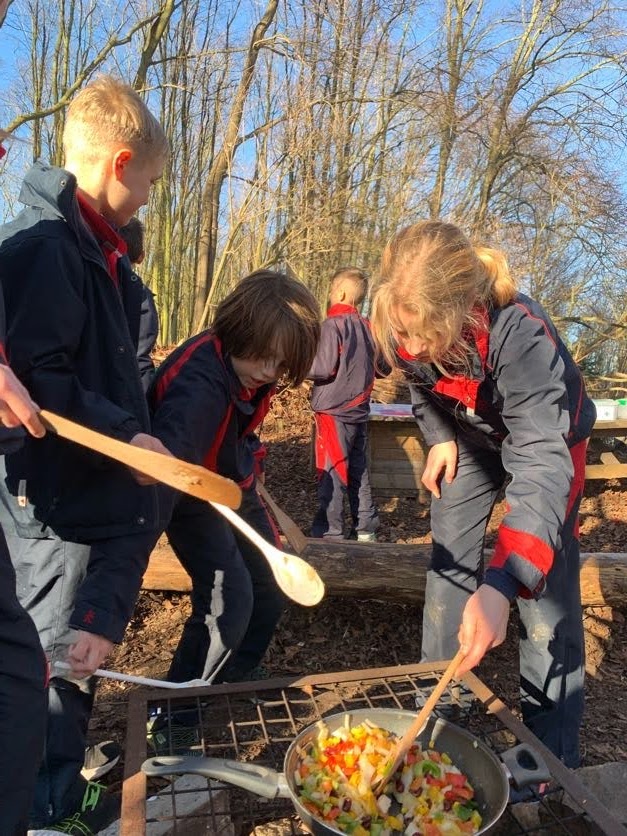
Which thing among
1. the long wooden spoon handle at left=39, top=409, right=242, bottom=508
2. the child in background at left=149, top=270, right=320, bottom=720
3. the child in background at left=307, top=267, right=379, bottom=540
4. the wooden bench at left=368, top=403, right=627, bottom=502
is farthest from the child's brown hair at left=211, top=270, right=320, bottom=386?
the wooden bench at left=368, top=403, right=627, bottom=502

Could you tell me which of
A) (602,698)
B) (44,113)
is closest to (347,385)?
(602,698)

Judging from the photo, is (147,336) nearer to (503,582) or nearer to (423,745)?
(503,582)

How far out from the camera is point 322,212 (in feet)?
29.0

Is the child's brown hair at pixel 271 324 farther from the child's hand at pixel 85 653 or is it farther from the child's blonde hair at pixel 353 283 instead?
the child's blonde hair at pixel 353 283

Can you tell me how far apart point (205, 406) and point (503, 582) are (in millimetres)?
990

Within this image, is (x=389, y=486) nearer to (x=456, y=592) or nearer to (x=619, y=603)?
(x=619, y=603)

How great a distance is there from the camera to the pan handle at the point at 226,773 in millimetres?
1355

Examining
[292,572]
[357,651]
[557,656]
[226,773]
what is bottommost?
[357,651]

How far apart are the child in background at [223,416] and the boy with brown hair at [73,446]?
0.75 feet

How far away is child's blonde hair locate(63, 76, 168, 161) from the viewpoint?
195 centimetres

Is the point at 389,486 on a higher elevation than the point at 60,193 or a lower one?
lower

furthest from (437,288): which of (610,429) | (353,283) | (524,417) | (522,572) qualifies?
(610,429)

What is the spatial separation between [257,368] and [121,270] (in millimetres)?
524

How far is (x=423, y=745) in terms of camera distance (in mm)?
1630
